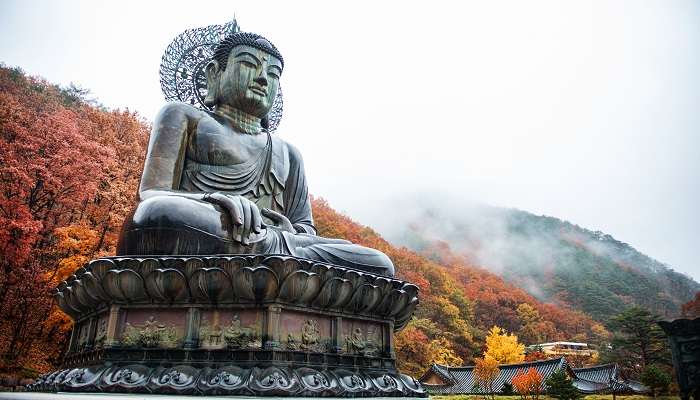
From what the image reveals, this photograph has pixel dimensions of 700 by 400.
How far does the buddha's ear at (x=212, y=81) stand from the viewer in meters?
5.57

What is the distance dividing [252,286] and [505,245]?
82.4 metres

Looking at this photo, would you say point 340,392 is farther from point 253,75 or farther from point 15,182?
point 15,182

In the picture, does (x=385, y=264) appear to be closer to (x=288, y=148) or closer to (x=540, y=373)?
(x=288, y=148)

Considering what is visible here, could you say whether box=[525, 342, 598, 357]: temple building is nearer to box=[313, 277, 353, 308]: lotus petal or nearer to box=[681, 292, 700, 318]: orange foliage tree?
box=[681, 292, 700, 318]: orange foliage tree

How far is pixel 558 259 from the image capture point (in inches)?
2926

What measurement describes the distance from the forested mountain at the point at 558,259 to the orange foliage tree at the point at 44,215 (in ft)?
154

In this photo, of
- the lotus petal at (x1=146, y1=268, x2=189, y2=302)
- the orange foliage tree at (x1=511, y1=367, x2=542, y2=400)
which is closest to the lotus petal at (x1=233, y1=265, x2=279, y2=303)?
the lotus petal at (x1=146, y1=268, x2=189, y2=302)

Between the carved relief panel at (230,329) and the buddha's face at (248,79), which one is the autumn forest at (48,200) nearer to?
the buddha's face at (248,79)

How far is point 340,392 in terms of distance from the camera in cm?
346

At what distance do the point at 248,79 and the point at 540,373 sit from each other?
99.4 ft

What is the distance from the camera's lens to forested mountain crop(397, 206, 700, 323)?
58.1 metres

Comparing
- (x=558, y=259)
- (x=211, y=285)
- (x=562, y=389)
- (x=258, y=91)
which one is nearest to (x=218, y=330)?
(x=211, y=285)

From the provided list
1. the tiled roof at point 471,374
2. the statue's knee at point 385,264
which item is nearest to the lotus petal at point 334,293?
the statue's knee at point 385,264

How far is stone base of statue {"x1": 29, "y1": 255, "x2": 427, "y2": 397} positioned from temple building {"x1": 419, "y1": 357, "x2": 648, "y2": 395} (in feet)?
91.9
